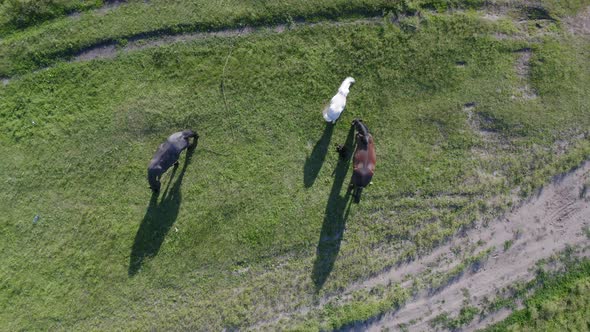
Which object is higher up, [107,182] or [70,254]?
[107,182]

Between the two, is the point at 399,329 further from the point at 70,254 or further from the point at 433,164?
the point at 70,254

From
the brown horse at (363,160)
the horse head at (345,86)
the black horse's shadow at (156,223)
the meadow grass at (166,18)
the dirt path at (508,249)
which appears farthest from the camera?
the meadow grass at (166,18)

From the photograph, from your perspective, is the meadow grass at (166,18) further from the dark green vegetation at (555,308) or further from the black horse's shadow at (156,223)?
the dark green vegetation at (555,308)

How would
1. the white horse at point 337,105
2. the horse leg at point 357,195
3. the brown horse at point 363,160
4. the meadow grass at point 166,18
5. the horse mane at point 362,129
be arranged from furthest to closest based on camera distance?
the meadow grass at point 166,18 → the horse leg at point 357,195 → the white horse at point 337,105 → the horse mane at point 362,129 → the brown horse at point 363,160

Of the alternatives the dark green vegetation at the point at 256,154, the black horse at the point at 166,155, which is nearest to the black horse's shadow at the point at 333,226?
the dark green vegetation at the point at 256,154

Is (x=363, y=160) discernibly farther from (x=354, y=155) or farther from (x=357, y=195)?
(x=357, y=195)

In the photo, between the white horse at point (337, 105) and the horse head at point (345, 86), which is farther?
the horse head at point (345, 86)

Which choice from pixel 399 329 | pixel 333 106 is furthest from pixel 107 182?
pixel 399 329

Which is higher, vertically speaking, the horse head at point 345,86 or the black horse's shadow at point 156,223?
the horse head at point 345,86
